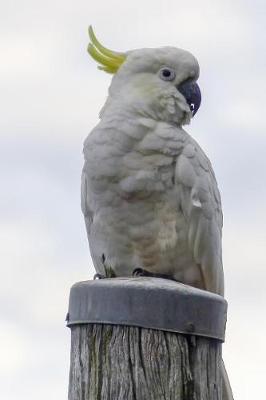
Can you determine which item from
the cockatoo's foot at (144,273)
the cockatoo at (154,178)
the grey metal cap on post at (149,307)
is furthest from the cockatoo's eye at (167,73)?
the grey metal cap on post at (149,307)

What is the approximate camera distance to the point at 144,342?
1.93 m

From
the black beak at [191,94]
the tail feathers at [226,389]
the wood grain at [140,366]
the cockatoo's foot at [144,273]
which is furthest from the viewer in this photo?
the black beak at [191,94]

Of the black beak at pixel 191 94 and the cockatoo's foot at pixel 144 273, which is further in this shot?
the black beak at pixel 191 94

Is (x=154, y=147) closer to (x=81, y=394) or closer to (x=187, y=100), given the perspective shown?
(x=187, y=100)

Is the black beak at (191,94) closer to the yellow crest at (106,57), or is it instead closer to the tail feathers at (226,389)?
the yellow crest at (106,57)

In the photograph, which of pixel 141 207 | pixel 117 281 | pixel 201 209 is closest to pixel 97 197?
pixel 141 207

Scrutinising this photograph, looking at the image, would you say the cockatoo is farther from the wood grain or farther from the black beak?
the wood grain

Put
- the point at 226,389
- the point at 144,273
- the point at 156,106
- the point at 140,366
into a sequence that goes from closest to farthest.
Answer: the point at 140,366, the point at 226,389, the point at 144,273, the point at 156,106

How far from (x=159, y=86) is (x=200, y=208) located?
602 mm

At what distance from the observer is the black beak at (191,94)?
378 centimetres

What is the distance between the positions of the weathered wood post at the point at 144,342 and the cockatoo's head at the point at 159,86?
1.79m

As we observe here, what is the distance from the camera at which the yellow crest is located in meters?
3.92

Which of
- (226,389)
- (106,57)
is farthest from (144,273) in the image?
(106,57)

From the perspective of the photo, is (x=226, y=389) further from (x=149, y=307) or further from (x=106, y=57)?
(x=106, y=57)
